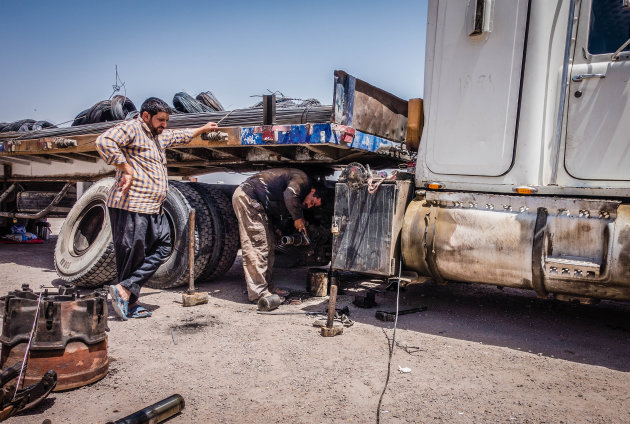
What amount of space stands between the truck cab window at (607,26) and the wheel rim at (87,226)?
4.86 m

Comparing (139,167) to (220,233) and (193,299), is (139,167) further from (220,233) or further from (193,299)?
(220,233)

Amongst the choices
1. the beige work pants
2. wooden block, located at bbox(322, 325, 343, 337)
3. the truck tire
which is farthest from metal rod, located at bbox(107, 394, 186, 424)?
the truck tire

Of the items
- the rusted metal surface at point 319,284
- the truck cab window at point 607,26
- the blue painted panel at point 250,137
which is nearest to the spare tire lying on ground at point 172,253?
the blue painted panel at point 250,137

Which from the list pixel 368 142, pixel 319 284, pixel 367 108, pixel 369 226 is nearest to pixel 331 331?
pixel 369 226

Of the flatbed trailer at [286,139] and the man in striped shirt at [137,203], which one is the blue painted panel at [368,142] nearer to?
the flatbed trailer at [286,139]

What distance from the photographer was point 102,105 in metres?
6.32

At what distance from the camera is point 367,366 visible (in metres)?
2.93

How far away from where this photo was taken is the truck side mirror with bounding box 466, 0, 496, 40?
3436 mm

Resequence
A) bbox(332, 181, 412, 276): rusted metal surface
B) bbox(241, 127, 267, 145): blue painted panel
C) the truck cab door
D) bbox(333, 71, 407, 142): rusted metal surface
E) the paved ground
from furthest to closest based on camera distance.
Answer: bbox(241, 127, 267, 145): blue painted panel < bbox(333, 71, 407, 142): rusted metal surface < bbox(332, 181, 412, 276): rusted metal surface < the truck cab door < the paved ground

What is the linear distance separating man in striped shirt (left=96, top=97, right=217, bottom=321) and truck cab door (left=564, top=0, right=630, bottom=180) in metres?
3.17

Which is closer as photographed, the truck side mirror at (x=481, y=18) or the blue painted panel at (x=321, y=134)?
the truck side mirror at (x=481, y=18)

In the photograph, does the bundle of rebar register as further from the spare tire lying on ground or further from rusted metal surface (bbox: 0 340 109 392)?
→ rusted metal surface (bbox: 0 340 109 392)

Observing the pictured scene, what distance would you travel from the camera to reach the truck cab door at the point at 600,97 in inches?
Answer: 123

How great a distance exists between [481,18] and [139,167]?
9.46ft
